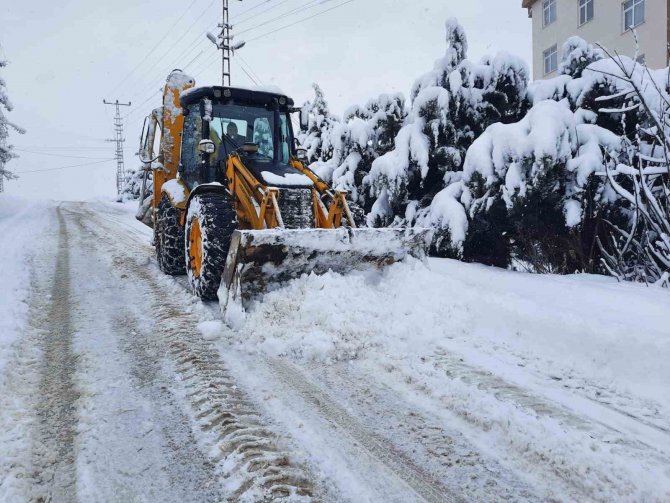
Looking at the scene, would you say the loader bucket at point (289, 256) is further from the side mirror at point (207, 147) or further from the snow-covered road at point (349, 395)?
the side mirror at point (207, 147)

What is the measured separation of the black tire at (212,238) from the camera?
479 cm

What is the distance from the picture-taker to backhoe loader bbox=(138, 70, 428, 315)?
4.35 m

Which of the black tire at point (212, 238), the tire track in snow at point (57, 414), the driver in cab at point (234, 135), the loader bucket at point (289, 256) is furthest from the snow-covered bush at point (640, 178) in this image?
the tire track in snow at point (57, 414)

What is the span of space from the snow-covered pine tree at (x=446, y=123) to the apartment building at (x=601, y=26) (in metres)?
6.83

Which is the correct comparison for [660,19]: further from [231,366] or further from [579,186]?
[231,366]

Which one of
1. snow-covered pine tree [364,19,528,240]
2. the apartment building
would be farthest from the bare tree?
the apartment building

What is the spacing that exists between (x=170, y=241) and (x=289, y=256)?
2.64 m

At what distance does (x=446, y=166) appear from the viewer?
23.3ft

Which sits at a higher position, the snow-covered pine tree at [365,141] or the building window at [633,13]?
the building window at [633,13]

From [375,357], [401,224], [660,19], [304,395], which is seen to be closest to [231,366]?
[304,395]

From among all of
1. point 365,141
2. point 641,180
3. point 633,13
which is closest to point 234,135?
point 365,141

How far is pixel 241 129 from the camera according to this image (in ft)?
20.1

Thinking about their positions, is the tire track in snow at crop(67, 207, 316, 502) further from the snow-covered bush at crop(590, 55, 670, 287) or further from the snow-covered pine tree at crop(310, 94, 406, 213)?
the snow-covered pine tree at crop(310, 94, 406, 213)

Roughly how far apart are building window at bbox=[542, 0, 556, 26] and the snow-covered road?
815 inches
